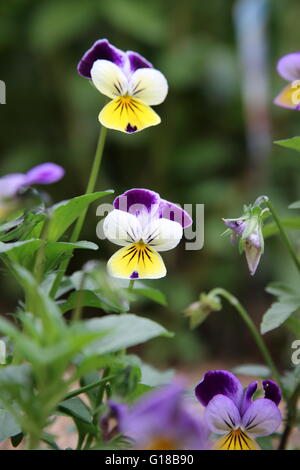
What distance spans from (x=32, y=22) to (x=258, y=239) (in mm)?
1643

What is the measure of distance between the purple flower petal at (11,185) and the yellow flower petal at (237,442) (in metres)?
0.26

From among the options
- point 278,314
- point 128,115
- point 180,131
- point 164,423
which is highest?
point 180,131

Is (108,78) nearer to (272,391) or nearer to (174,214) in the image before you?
(174,214)

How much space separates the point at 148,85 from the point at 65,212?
140 millimetres

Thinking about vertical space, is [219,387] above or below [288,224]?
below

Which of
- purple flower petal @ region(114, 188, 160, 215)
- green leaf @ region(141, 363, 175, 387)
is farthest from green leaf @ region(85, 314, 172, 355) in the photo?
green leaf @ region(141, 363, 175, 387)

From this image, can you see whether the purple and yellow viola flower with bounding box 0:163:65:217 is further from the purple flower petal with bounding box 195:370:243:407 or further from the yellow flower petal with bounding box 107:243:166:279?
the purple flower petal with bounding box 195:370:243:407

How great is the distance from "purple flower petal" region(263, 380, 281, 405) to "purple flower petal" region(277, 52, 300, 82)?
327 mm

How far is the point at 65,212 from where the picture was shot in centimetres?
60

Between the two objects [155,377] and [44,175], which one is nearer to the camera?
[44,175]

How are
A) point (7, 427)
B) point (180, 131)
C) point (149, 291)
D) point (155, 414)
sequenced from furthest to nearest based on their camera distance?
point (180, 131) < point (149, 291) < point (7, 427) < point (155, 414)

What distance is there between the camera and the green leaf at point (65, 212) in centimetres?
59

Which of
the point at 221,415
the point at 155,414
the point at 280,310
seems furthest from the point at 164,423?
the point at 280,310

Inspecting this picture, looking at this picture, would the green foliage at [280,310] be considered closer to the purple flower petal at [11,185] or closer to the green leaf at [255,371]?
the green leaf at [255,371]
